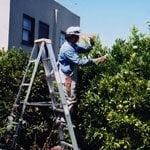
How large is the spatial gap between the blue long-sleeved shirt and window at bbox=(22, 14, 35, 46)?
17.5 metres

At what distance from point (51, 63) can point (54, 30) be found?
22182mm

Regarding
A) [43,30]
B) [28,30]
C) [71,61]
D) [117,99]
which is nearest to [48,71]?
[71,61]

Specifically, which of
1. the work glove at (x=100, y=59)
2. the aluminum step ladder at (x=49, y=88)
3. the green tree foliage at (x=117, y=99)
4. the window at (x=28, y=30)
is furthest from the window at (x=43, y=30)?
the work glove at (x=100, y=59)

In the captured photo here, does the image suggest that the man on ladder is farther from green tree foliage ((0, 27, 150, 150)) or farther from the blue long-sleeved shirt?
green tree foliage ((0, 27, 150, 150))

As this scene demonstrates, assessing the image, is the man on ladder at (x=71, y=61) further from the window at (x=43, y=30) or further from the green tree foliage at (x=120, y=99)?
the window at (x=43, y=30)

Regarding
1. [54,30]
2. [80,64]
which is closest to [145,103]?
[80,64]

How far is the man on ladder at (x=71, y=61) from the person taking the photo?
9.02m

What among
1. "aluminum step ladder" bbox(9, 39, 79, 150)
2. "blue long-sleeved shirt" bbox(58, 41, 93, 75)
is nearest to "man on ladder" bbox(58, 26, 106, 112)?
"blue long-sleeved shirt" bbox(58, 41, 93, 75)

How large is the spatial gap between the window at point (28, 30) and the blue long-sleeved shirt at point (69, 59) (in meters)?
17.5

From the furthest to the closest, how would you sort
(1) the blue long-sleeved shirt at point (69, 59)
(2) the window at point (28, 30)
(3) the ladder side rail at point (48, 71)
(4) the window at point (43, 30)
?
(4) the window at point (43, 30)
(2) the window at point (28, 30)
(3) the ladder side rail at point (48, 71)
(1) the blue long-sleeved shirt at point (69, 59)

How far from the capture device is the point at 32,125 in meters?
11.1

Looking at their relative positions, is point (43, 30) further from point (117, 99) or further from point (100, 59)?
point (117, 99)

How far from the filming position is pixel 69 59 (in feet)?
29.8

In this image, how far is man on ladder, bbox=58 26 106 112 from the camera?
9.02m
